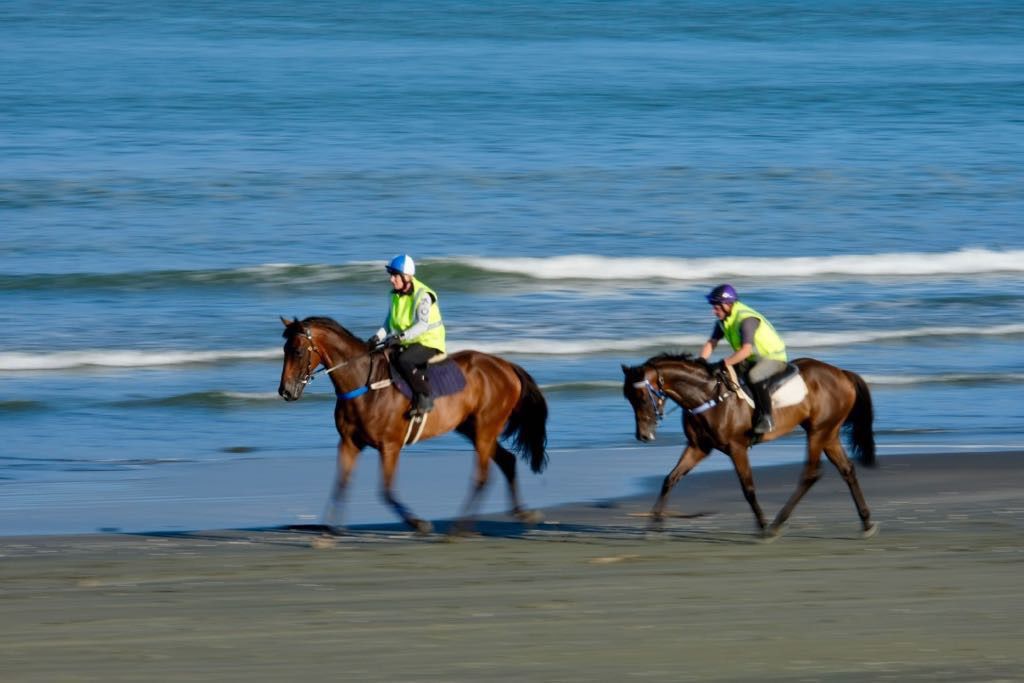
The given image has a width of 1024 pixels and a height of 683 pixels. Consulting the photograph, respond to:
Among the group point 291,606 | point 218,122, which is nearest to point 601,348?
point 291,606

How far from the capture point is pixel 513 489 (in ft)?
44.2

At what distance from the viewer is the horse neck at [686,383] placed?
1242cm

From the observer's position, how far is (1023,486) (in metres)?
14.5

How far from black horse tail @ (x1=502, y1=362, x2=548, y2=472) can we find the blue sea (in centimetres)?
69

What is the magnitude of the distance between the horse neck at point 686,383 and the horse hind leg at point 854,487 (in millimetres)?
1162

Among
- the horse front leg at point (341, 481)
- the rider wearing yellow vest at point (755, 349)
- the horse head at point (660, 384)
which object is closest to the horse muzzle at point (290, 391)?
the horse front leg at point (341, 481)

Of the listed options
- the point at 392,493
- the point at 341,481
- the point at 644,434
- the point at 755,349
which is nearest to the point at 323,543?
the point at 341,481

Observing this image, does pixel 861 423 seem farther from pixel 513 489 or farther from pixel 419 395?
pixel 419 395

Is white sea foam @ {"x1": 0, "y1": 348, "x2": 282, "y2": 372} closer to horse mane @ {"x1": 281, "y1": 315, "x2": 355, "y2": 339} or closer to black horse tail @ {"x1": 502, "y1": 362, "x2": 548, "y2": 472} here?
black horse tail @ {"x1": 502, "y1": 362, "x2": 548, "y2": 472}

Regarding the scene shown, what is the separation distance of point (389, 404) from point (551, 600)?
3180 millimetres

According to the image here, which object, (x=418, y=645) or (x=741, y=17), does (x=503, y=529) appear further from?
(x=741, y=17)

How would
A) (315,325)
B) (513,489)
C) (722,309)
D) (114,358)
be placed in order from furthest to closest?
(114,358) < (513,489) < (315,325) < (722,309)

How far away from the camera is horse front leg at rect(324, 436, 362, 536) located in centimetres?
1267

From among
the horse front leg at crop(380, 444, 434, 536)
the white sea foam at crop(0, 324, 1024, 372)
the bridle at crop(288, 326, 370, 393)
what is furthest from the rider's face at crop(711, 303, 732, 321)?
the white sea foam at crop(0, 324, 1024, 372)
